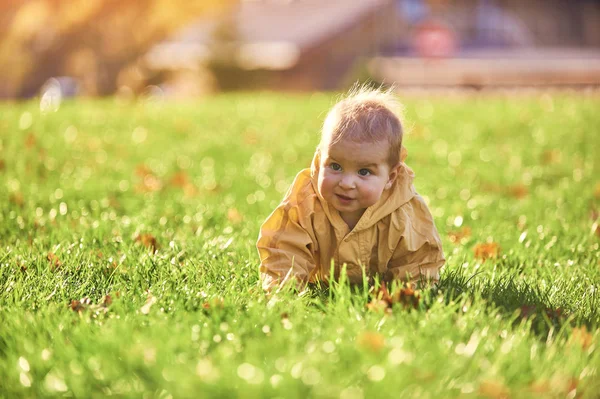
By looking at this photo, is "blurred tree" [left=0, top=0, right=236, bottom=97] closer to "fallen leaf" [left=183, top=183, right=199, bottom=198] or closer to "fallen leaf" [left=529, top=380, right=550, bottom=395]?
"fallen leaf" [left=183, top=183, right=199, bottom=198]

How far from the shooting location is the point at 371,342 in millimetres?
2492

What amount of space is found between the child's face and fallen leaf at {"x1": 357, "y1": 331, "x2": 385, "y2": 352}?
32.6 inches

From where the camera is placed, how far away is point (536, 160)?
7992mm

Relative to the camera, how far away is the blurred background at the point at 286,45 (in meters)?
23.3

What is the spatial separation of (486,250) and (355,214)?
122cm

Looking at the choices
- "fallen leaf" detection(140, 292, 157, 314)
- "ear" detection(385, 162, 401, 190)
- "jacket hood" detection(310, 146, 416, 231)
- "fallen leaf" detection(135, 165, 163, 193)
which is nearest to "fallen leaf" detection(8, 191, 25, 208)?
"fallen leaf" detection(135, 165, 163, 193)

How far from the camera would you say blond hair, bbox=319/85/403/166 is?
318 centimetres

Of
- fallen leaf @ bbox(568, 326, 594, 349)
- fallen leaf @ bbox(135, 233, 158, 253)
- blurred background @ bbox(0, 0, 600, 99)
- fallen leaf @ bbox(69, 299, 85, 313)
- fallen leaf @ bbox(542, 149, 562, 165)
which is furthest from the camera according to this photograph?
blurred background @ bbox(0, 0, 600, 99)

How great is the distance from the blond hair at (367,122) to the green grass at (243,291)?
1.75 feet

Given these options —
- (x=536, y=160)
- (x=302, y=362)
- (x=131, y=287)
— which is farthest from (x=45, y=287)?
(x=536, y=160)

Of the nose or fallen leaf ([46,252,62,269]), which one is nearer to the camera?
the nose

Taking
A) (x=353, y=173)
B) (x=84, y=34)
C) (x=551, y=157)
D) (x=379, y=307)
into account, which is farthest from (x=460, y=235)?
(x=84, y=34)

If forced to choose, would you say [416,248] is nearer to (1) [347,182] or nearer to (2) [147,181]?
(1) [347,182]

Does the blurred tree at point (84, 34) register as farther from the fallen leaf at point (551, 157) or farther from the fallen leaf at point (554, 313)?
the fallen leaf at point (554, 313)
